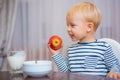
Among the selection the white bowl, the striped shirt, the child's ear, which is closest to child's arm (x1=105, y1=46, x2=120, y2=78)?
the striped shirt

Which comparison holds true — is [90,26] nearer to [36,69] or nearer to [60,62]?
[60,62]

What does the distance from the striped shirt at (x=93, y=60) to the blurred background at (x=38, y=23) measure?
143 cm

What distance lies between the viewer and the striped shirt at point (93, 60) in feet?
3.99

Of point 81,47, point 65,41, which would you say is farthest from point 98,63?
point 65,41

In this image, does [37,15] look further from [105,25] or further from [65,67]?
[65,67]

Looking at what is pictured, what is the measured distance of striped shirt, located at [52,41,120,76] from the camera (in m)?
1.22

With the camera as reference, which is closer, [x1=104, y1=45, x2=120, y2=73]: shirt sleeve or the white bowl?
the white bowl

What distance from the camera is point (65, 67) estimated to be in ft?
4.36

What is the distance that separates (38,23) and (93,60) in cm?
160

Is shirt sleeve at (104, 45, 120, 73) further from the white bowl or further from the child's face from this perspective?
the white bowl

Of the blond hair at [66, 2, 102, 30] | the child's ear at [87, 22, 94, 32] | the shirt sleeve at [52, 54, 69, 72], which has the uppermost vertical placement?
the blond hair at [66, 2, 102, 30]

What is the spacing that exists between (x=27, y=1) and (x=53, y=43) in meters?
1.64

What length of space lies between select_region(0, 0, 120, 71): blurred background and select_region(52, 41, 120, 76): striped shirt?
4.69 ft

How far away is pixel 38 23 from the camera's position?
2758 mm
